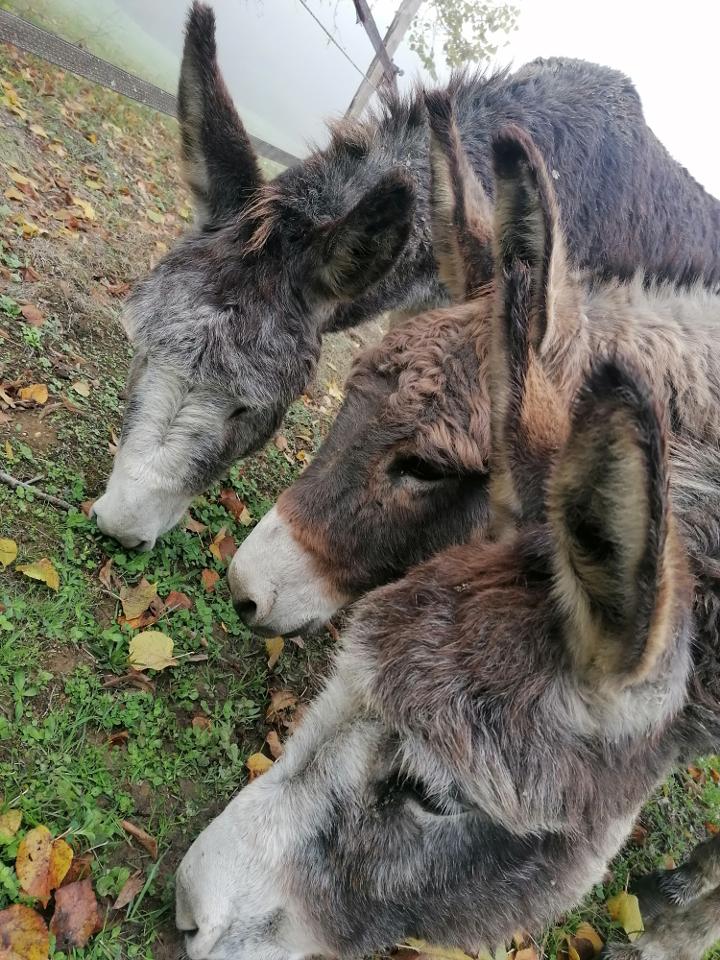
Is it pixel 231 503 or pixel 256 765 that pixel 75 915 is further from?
pixel 231 503

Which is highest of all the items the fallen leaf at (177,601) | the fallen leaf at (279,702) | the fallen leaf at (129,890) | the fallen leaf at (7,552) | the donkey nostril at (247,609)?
the donkey nostril at (247,609)

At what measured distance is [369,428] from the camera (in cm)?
265

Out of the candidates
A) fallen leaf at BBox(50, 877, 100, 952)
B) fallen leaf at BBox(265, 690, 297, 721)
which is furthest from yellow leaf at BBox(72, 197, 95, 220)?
fallen leaf at BBox(50, 877, 100, 952)

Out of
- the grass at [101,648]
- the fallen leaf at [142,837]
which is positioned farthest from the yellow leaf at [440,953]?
the fallen leaf at [142,837]

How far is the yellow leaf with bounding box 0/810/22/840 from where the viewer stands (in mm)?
2076

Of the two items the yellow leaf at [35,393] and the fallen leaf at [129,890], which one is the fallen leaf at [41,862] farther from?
the yellow leaf at [35,393]

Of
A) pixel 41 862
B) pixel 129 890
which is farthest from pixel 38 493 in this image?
pixel 129 890

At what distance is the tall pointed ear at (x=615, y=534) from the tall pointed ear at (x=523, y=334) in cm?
42

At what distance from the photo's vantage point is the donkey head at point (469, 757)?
4.84 feet

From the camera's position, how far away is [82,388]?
3877 mm

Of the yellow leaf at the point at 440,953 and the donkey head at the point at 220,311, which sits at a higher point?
the donkey head at the point at 220,311

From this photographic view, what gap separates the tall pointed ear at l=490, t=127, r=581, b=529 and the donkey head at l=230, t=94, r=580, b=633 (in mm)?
374

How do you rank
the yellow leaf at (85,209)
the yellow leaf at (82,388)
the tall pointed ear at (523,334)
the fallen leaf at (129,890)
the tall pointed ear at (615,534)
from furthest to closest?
the yellow leaf at (85,209) → the yellow leaf at (82,388) → the fallen leaf at (129,890) → the tall pointed ear at (523,334) → the tall pointed ear at (615,534)

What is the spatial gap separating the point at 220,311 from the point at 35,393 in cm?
143
